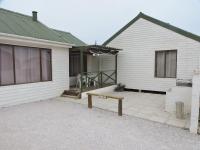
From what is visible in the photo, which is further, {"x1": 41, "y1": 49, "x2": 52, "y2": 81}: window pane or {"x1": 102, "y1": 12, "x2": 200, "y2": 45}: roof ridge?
{"x1": 102, "y1": 12, "x2": 200, "y2": 45}: roof ridge

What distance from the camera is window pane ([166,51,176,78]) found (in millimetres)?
8859

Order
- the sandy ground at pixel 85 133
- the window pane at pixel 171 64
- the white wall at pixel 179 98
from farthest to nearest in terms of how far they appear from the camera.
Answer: the window pane at pixel 171 64 → the white wall at pixel 179 98 → the sandy ground at pixel 85 133

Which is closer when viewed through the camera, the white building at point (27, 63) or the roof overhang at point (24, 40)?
the roof overhang at point (24, 40)

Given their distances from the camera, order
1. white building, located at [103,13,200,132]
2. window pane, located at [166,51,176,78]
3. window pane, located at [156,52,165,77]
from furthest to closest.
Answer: window pane, located at [156,52,165,77] < window pane, located at [166,51,176,78] < white building, located at [103,13,200,132]

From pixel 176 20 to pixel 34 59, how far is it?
45.0 feet

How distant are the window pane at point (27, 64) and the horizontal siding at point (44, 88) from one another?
30 centimetres

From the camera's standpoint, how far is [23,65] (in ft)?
22.5

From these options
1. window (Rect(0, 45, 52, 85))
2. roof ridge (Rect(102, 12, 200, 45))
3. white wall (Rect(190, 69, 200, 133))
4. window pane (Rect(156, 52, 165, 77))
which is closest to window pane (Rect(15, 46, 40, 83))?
window (Rect(0, 45, 52, 85))

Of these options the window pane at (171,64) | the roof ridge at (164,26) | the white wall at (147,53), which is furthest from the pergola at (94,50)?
the window pane at (171,64)

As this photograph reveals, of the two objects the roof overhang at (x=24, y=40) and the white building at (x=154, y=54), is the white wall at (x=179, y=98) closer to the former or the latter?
the white building at (x=154, y=54)

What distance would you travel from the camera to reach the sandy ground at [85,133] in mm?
3363

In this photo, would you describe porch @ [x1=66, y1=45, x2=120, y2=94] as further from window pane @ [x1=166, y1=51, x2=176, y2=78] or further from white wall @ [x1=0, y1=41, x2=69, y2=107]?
window pane @ [x1=166, y1=51, x2=176, y2=78]

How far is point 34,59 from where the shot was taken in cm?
732

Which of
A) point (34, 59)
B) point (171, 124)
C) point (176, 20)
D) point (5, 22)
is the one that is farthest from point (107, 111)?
point (176, 20)
